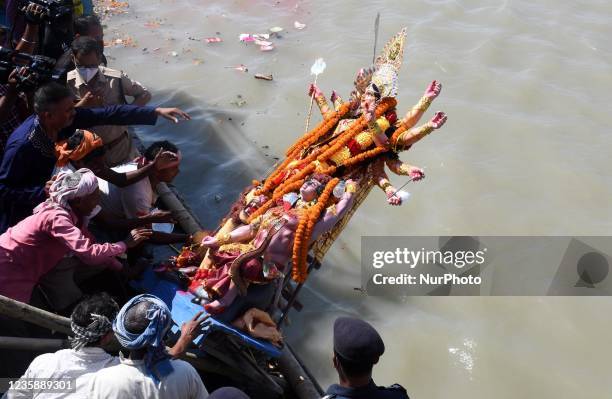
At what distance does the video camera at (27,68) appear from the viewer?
166 inches

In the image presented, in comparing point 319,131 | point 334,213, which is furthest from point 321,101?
point 334,213

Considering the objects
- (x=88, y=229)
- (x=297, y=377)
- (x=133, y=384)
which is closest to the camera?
(x=133, y=384)

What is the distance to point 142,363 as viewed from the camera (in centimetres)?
270

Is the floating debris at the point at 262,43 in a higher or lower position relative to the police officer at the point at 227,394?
lower

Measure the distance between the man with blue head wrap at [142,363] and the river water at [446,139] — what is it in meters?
2.71

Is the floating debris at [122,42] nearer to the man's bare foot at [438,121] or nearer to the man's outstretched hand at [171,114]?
the man's outstretched hand at [171,114]

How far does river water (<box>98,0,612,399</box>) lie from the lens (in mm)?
5398

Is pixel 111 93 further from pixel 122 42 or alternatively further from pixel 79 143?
pixel 122 42

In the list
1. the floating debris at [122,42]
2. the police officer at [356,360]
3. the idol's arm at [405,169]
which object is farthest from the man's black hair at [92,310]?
the floating debris at [122,42]

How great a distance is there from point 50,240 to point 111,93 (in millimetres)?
2245

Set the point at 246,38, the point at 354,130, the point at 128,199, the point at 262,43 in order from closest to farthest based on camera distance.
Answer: the point at 128,199 < the point at 354,130 < the point at 262,43 < the point at 246,38

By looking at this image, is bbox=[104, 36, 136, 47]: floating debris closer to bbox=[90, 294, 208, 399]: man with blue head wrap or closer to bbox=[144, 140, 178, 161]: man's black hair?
bbox=[144, 140, 178, 161]: man's black hair

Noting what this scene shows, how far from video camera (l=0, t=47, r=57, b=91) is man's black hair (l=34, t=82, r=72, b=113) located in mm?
421

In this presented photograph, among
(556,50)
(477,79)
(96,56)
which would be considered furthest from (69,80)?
(556,50)
